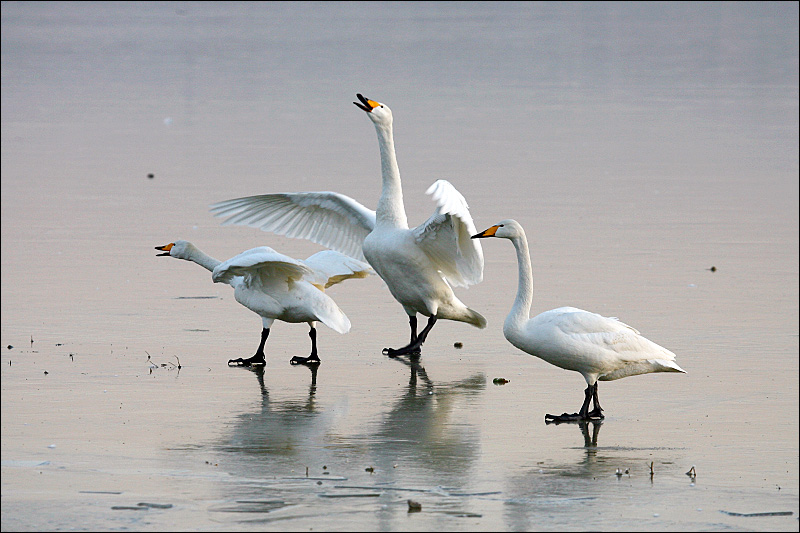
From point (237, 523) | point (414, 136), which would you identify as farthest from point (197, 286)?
point (414, 136)

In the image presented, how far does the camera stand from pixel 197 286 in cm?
1277

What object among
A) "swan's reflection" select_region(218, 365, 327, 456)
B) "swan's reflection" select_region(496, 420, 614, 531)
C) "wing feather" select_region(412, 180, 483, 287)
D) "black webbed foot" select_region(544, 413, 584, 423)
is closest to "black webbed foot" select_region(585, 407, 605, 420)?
"black webbed foot" select_region(544, 413, 584, 423)

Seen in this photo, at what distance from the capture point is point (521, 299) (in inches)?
351

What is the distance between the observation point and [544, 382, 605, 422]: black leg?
847cm

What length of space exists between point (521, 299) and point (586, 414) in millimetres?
845

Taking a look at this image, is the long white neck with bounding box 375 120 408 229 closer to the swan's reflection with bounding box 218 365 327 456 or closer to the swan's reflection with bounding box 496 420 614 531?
the swan's reflection with bounding box 218 365 327 456

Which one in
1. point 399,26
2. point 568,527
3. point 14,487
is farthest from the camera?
point 399,26

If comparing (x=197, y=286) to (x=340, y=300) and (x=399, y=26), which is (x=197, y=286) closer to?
(x=340, y=300)

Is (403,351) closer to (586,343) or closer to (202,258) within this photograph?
(202,258)

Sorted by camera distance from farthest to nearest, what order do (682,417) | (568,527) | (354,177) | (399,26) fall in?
(399,26) → (354,177) → (682,417) → (568,527)

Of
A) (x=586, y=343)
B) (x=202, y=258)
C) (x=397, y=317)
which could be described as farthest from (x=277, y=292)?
(x=586, y=343)

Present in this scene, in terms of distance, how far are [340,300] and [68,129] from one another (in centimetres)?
1363

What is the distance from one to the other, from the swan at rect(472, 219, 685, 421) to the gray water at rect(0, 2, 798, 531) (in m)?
0.29

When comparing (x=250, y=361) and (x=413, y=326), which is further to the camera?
(x=413, y=326)
